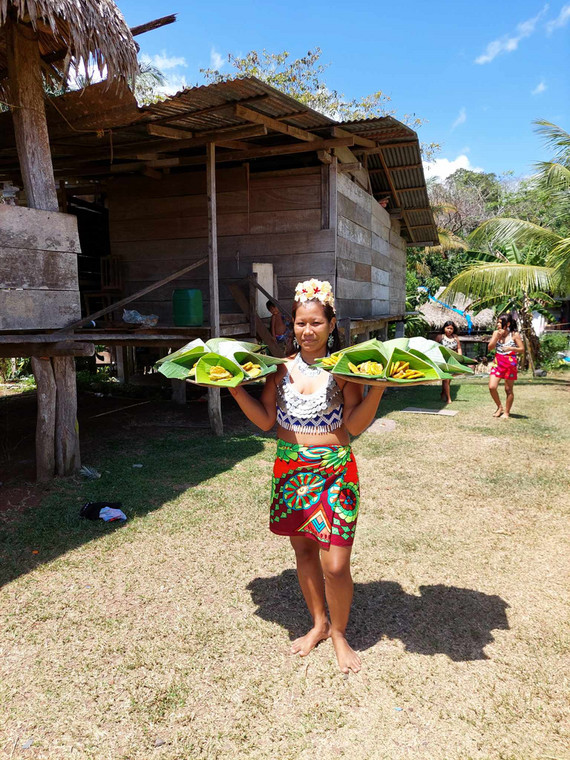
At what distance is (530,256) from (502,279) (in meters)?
2.32

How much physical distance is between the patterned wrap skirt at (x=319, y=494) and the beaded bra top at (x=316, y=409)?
100mm

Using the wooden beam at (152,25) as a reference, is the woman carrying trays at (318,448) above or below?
below

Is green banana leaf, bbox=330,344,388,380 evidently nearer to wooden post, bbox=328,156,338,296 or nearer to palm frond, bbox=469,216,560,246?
wooden post, bbox=328,156,338,296

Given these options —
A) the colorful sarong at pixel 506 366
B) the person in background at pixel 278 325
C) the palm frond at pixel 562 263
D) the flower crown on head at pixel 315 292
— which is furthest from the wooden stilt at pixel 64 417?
the palm frond at pixel 562 263

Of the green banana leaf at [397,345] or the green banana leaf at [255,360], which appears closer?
the green banana leaf at [397,345]

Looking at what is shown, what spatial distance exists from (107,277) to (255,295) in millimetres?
3213

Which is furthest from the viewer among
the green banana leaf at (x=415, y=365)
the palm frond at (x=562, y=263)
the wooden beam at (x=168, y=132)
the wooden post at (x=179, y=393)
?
the palm frond at (x=562, y=263)

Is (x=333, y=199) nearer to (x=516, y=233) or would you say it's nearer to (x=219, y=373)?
(x=219, y=373)

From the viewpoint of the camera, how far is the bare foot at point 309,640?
9.88 feet

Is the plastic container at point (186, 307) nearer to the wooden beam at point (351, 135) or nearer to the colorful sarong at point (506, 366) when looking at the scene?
the wooden beam at point (351, 135)

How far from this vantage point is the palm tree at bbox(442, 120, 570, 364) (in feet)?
42.0

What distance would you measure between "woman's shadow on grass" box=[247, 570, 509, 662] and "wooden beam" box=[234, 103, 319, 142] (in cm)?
493

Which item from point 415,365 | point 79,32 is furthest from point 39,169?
point 415,365

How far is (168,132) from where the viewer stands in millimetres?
6695
